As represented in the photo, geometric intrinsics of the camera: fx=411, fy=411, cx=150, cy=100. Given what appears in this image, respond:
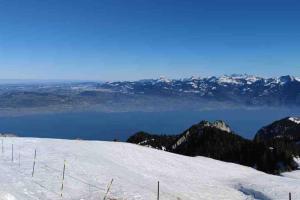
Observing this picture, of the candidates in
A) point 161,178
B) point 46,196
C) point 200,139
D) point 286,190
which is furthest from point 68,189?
point 200,139

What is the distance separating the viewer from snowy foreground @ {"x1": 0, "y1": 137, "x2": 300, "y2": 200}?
2870 centimetres

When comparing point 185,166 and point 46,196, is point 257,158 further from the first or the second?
point 46,196

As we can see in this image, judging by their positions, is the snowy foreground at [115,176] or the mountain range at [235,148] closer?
the snowy foreground at [115,176]

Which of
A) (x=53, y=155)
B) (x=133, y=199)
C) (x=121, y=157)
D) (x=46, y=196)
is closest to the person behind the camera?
(x=46, y=196)

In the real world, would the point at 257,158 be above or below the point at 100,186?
below

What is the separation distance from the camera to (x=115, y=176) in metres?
36.7

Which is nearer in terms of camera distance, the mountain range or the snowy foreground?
the snowy foreground

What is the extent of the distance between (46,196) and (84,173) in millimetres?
10147

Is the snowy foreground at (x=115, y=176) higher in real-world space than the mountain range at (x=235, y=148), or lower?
higher

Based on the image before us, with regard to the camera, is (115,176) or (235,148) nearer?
(115,176)

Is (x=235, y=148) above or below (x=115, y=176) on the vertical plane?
below

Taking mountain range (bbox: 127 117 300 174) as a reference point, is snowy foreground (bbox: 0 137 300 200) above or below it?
above

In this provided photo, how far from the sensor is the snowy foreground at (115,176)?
94.2 ft

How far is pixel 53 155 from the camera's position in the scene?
147 ft
